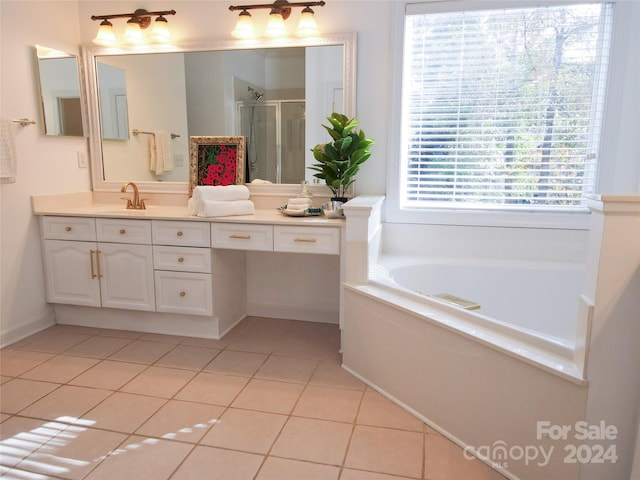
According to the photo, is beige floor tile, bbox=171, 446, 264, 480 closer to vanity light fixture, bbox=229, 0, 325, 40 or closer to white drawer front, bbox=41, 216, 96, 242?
white drawer front, bbox=41, 216, 96, 242

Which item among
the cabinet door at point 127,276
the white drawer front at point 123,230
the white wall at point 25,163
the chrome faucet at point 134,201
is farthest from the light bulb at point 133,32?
the cabinet door at point 127,276

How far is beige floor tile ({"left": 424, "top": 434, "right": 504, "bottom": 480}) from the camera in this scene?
1.58 m

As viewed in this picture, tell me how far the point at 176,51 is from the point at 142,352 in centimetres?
199

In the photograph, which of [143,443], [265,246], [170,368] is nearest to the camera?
[143,443]

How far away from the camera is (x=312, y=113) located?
2.84m

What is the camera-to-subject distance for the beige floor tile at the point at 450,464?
1581 mm

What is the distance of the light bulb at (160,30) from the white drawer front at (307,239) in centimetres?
156

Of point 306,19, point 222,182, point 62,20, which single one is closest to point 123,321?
point 222,182

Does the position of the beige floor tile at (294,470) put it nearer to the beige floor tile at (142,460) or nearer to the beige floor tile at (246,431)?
the beige floor tile at (246,431)

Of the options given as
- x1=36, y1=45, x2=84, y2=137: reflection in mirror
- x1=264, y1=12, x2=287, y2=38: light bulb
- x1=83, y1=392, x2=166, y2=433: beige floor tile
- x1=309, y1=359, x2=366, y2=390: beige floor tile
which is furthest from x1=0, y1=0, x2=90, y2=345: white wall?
x1=309, y1=359, x2=366, y2=390: beige floor tile

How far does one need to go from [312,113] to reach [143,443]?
2055 millimetres

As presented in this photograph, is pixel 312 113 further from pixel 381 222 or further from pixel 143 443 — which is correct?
pixel 143 443

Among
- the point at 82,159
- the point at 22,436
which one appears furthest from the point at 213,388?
the point at 82,159

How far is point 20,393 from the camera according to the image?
213cm
